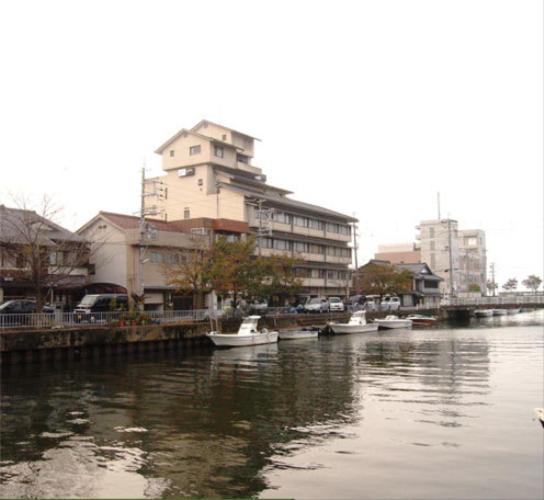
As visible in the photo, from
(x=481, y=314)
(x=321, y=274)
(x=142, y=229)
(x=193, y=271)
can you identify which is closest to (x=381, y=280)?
(x=321, y=274)

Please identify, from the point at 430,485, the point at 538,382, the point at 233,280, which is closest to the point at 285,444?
the point at 430,485

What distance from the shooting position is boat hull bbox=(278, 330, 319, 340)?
177 ft

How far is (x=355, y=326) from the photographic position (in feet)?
209

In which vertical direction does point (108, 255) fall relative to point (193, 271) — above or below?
above

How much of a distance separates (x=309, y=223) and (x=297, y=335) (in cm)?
2885

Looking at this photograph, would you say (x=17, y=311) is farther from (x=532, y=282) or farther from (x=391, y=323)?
(x=532, y=282)

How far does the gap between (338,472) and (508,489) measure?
355 centimetres

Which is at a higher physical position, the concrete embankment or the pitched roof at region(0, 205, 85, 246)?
the pitched roof at region(0, 205, 85, 246)

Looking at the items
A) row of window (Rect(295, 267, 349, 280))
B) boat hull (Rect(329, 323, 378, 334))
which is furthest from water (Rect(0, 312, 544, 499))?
row of window (Rect(295, 267, 349, 280))

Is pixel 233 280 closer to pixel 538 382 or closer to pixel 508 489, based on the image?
pixel 538 382

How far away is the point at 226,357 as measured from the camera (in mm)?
39719

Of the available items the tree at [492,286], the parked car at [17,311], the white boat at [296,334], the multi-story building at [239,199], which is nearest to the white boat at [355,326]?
the white boat at [296,334]

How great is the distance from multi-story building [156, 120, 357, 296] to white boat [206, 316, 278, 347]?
58.1 ft

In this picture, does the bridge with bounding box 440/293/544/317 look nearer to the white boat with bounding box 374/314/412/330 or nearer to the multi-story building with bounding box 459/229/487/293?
the white boat with bounding box 374/314/412/330
